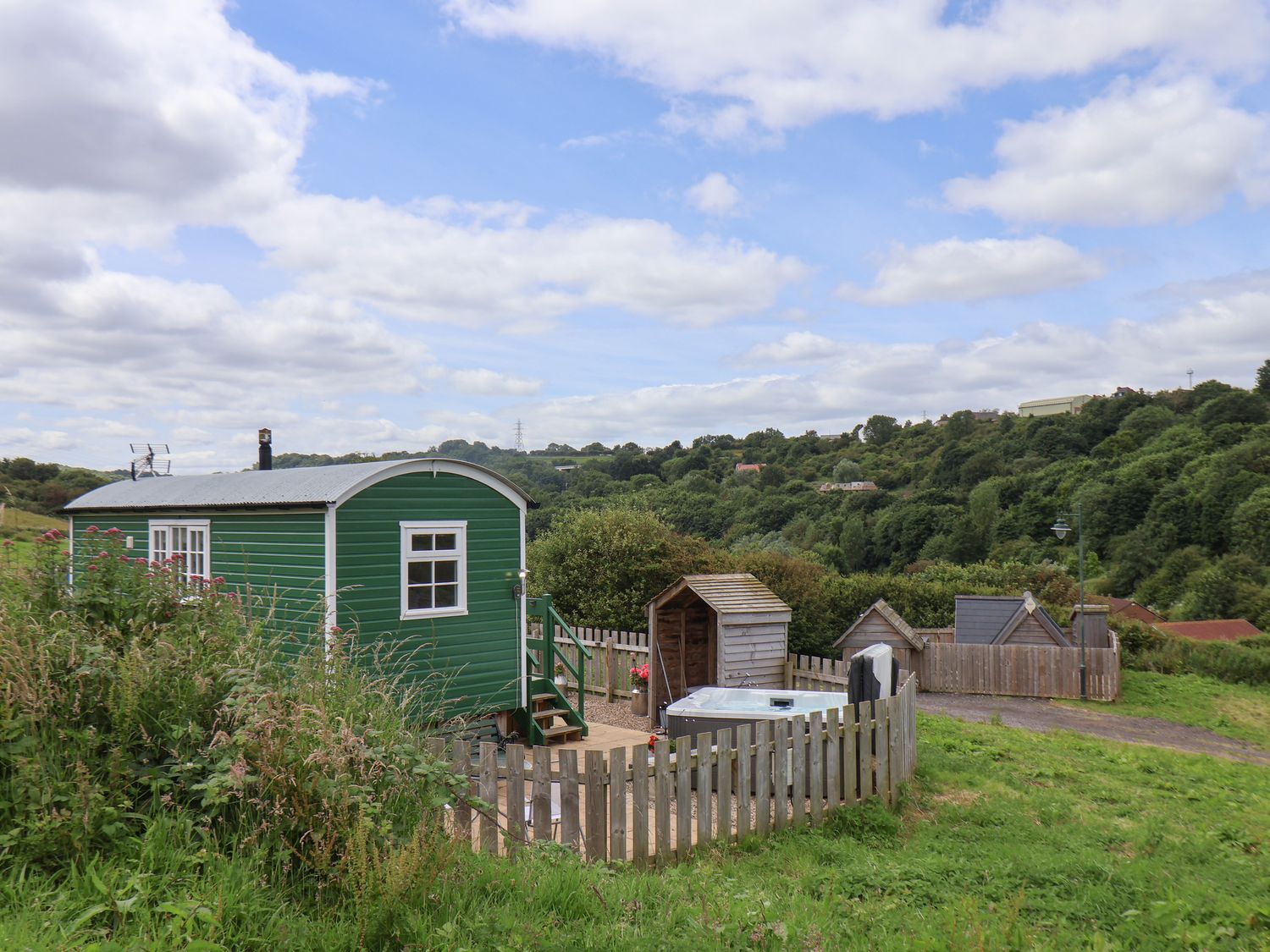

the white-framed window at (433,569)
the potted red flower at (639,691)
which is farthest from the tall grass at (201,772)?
the potted red flower at (639,691)

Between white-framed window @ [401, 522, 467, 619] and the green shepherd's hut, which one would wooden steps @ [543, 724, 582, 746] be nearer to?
the green shepherd's hut

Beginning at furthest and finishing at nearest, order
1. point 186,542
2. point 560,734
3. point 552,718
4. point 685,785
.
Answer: point 552,718
point 186,542
point 560,734
point 685,785

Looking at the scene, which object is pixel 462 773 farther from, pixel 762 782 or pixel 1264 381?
pixel 1264 381

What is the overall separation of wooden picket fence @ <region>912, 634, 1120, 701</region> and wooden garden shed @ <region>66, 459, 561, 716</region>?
1321 centimetres

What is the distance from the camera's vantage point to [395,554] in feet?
34.0

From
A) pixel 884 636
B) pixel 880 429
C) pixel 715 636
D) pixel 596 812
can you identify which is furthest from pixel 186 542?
pixel 880 429

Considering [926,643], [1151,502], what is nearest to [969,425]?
[1151,502]

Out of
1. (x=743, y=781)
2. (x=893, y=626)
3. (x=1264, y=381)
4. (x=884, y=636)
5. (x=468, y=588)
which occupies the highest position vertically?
(x=1264, y=381)

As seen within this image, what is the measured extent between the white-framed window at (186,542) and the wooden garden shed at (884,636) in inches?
566

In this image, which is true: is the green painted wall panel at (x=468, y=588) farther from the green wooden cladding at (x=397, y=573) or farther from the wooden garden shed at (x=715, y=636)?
the wooden garden shed at (x=715, y=636)

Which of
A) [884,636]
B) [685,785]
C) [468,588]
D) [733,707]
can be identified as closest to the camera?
[685,785]

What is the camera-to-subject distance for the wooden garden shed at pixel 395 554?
995cm

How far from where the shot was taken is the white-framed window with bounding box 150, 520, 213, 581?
11508 millimetres

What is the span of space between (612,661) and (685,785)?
10.4 m
